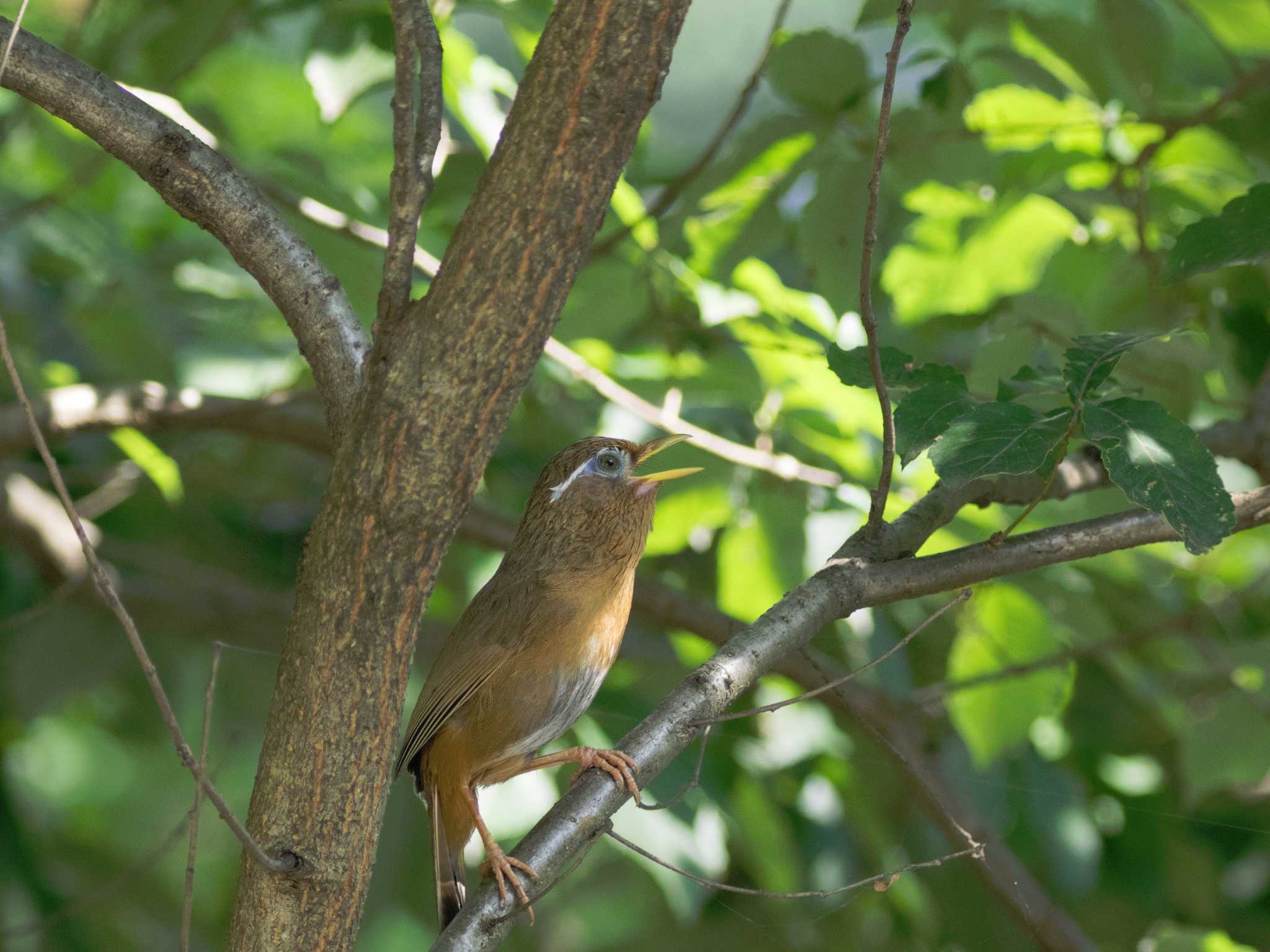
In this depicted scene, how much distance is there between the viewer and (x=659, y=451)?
2920 mm

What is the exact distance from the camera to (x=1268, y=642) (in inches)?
119

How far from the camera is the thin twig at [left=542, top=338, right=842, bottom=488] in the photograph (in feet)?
10.3

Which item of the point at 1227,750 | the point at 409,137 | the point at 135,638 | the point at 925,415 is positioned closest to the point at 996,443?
the point at 925,415

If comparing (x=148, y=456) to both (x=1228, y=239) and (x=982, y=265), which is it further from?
(x=1228, y=239)

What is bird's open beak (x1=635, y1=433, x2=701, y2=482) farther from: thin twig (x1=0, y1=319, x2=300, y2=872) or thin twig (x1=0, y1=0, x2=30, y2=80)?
thin twig (x1=0, y1=0, x2=30, y2=80)

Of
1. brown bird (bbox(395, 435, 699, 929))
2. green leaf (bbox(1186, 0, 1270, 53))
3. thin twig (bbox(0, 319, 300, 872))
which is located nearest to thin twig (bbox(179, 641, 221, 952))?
thin twig (bbox(0, 319, 300, 872))

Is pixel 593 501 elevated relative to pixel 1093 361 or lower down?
elevated

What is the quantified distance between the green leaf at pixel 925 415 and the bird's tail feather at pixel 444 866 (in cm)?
133

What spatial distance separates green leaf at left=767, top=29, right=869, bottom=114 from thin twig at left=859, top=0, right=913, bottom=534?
93 centimetres

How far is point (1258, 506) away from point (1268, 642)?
1.22m

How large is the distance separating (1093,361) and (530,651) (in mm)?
1291

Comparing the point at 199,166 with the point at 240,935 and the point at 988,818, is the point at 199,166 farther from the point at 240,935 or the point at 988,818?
the point at 988,818

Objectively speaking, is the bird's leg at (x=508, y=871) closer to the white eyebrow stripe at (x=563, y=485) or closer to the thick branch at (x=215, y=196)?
the thick branch at (x=215, y=196)

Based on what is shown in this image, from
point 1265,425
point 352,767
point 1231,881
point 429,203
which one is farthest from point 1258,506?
point 1231,881
